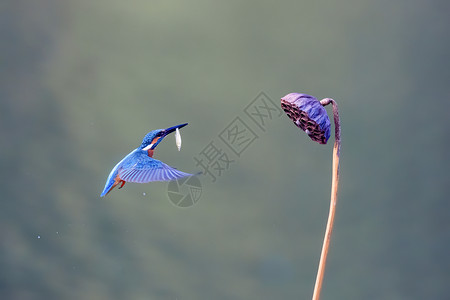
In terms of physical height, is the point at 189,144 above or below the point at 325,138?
above

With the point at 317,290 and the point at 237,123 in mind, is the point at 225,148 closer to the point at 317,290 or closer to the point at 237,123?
the point at 237,123

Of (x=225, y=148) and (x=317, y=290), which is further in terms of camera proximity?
(x=225, y=148)

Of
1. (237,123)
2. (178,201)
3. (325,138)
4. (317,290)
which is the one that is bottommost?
(317,290)

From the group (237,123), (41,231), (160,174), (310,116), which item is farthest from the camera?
(41,231)

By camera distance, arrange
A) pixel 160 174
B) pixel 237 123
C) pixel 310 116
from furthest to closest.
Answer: pixel 237 123
pixel 160 174
pixel 310 116

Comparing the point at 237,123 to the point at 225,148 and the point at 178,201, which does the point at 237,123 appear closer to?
the point at 225,148

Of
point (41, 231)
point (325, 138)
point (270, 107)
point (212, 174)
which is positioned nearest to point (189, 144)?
point (212, 174)
